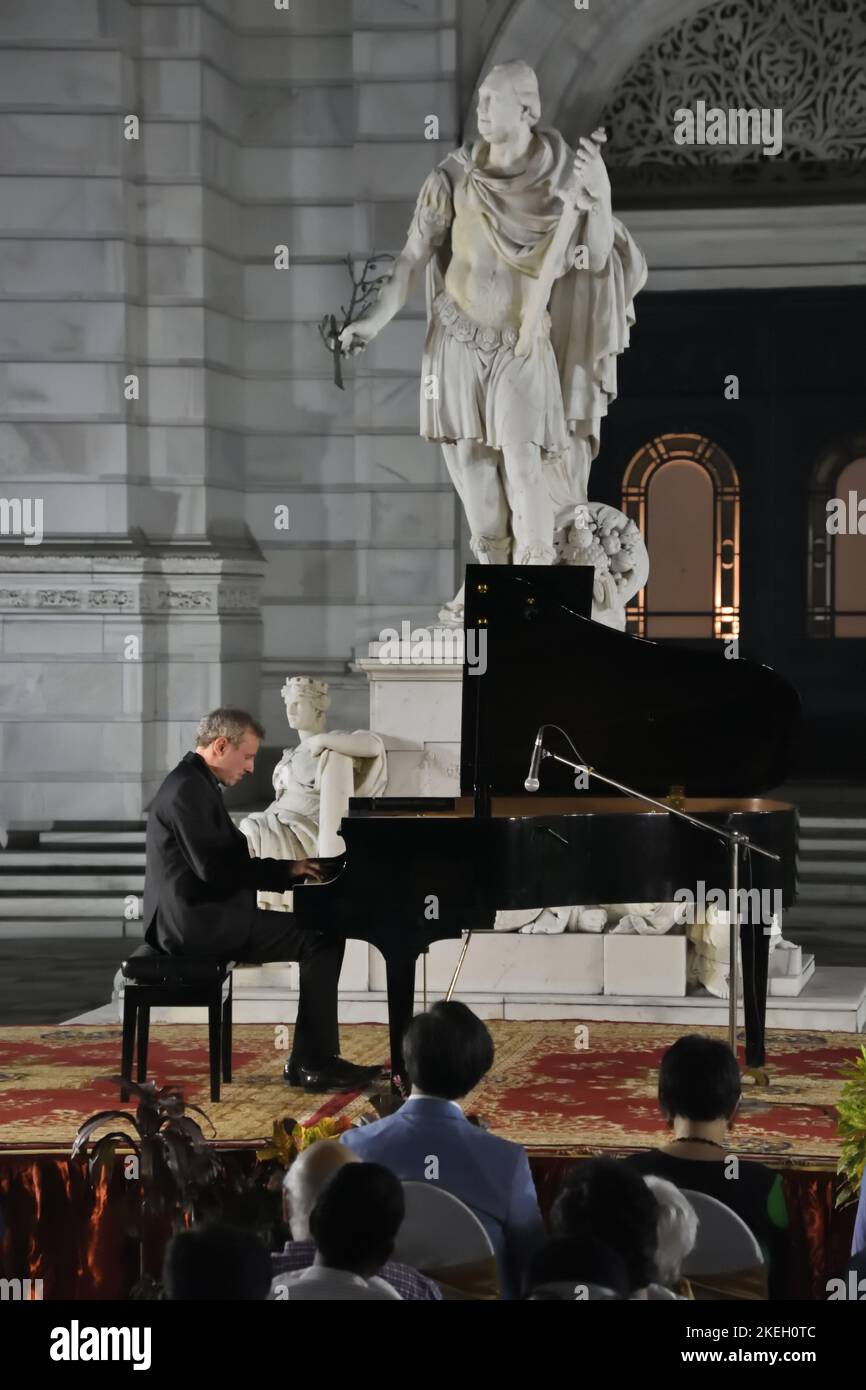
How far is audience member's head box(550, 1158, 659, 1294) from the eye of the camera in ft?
10.1

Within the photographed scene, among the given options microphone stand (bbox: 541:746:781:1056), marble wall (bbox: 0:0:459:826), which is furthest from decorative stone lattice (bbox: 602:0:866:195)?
microphone stand (bbox: 541:746:781:1056)

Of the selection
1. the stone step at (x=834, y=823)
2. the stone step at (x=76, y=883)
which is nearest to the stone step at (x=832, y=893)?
the stone step at (x=834, y=823)

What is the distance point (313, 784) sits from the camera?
813cm

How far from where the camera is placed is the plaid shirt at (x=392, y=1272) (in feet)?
10.3

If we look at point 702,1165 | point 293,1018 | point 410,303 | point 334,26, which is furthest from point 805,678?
point 702,1165

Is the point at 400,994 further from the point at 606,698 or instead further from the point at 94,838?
the point at 94,838

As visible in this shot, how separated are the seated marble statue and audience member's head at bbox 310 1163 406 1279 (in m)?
4.93

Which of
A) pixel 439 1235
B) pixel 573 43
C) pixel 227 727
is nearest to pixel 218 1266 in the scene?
pixel 439 1235

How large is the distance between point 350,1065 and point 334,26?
312 inches

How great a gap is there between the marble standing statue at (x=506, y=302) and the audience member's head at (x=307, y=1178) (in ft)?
17.4

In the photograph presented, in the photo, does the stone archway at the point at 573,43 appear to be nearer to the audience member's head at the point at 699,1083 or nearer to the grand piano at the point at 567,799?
the grand piano at the point at 567,799

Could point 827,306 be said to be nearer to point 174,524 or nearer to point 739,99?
point 739,99

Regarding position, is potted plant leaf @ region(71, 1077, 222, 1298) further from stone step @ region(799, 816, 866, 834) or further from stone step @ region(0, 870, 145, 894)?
stone step @ region(799, 816, 866, 834)
